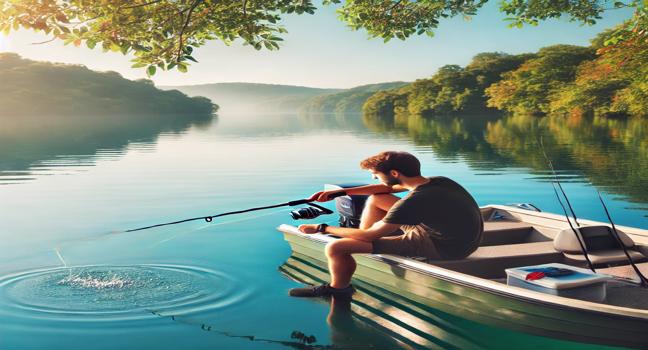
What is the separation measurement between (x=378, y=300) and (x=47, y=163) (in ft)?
81.5

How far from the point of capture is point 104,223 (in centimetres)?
1427

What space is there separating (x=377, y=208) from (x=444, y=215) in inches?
48.3

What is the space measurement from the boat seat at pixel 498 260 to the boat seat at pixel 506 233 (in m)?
1.00

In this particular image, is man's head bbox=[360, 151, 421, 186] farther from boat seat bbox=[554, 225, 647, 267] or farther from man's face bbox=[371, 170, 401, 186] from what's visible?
boat seat bbox=[554, 225, 647, 267]

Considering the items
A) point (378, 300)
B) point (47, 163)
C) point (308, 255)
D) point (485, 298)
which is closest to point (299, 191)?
point (308, 255)

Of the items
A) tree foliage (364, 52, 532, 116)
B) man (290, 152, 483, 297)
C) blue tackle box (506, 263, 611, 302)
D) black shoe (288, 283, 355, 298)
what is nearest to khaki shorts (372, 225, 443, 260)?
man (290, 152, 483, 297)

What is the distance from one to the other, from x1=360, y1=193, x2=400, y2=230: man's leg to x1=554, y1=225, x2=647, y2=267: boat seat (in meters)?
2.05

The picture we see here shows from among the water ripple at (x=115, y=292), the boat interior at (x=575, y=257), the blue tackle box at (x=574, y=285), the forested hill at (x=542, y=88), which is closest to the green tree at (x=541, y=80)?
the forested hill at (x=542, y=88)

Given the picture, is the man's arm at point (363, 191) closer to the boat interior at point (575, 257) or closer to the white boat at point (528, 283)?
the white boat at point (528, 283)

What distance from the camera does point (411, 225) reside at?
297 inches

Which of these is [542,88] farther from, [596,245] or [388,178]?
[388,178]

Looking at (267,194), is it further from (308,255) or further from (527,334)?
(527,334)

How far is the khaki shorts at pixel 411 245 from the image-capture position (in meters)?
7.70

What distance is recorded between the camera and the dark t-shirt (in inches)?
286
